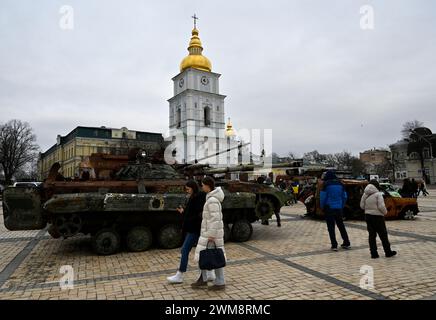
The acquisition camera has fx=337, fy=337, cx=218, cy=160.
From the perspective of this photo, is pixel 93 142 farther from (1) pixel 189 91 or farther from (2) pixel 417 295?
(2) pixel 417 295

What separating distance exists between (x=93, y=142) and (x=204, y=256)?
65666 mm

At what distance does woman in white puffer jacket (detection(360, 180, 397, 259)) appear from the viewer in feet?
22.2

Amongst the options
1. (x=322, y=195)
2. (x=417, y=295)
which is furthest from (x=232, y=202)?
(x=417, y=295)

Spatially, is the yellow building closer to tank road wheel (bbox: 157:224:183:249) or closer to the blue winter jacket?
tank road wheel (bbox: 157:224:183:249)

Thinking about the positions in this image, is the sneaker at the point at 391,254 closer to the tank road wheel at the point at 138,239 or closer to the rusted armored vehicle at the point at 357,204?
the tank road wheel at the point at 138,239

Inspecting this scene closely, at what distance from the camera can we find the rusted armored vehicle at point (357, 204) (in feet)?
41.7

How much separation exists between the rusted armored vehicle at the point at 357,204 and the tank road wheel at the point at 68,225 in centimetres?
898

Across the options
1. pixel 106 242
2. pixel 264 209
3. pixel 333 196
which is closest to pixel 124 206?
pixel 106 242

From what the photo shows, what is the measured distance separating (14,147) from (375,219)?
52802 mm

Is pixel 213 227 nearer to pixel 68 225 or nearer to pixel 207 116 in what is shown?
pixel 68 225

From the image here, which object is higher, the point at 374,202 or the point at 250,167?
the point at 250,167

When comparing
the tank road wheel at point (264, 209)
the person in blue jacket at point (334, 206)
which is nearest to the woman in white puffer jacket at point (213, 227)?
the person in blue jacket at point (334, 206)

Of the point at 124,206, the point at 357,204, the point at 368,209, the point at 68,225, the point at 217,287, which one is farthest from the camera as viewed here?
the point at 357,204

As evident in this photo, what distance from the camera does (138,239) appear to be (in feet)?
25.6
